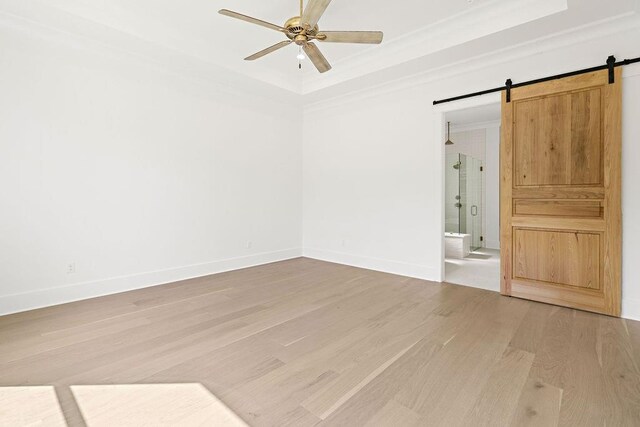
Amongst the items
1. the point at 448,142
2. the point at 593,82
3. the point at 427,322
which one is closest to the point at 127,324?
the point at 427,322

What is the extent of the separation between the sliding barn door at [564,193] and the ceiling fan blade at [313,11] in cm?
260

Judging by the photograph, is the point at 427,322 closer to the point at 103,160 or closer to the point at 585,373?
the point at 585,373

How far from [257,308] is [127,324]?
3.94 feet

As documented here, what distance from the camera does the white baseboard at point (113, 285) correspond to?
3180 mm

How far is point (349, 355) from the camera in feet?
7.61

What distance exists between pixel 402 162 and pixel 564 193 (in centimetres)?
202

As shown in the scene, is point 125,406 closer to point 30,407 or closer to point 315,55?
point 30,407

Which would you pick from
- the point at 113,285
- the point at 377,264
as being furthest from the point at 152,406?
the point at 377,264

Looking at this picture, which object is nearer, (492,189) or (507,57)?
(507,57)

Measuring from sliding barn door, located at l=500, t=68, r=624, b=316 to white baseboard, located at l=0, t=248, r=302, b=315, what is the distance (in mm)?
3854

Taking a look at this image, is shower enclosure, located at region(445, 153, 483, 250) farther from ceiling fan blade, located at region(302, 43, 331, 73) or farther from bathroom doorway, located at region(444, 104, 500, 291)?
ceiling fan blade, located at region(302, 43, 331, 73)

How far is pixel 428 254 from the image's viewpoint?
4398 mm

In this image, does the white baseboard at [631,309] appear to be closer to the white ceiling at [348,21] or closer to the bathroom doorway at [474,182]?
the white ceiling at [348,21]

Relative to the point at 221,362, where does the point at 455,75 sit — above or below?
above
